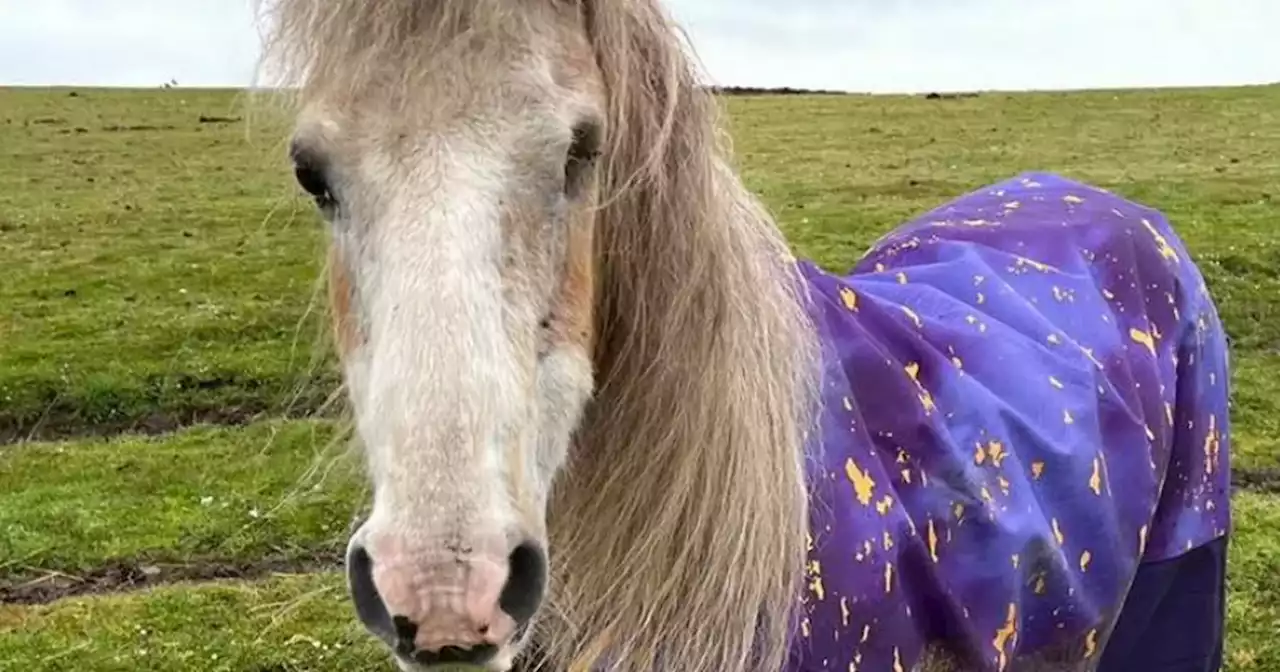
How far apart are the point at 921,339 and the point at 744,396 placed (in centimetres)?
76

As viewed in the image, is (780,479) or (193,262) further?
(193,262)

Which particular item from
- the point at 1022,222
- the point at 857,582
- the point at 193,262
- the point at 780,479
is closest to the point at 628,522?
the point at 780,479

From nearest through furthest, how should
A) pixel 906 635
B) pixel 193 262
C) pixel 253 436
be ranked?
1. pixel 906 635
2. pixel 253 436
3. pixel 193 262

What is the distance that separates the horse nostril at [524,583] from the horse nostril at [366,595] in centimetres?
16

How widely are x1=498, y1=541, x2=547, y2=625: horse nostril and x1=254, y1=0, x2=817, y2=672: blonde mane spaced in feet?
1.88

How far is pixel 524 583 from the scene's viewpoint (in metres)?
1.81

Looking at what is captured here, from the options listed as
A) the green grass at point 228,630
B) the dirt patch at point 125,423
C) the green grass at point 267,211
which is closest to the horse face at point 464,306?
the green grass at point 267,211

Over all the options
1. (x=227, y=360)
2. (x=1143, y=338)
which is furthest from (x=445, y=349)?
(x=227, y=360)

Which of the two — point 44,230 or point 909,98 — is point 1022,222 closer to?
point 44,230

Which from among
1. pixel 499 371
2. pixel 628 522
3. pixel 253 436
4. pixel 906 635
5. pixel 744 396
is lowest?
pixel 253 436

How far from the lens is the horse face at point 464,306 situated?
68.4 inches

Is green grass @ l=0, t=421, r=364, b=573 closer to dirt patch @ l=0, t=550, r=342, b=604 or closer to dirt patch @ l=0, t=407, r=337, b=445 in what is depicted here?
dirt patch @ l=0, t=550, r=342, b=604

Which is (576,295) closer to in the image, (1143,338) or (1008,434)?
(1008,434)

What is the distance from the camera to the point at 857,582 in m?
2.54
